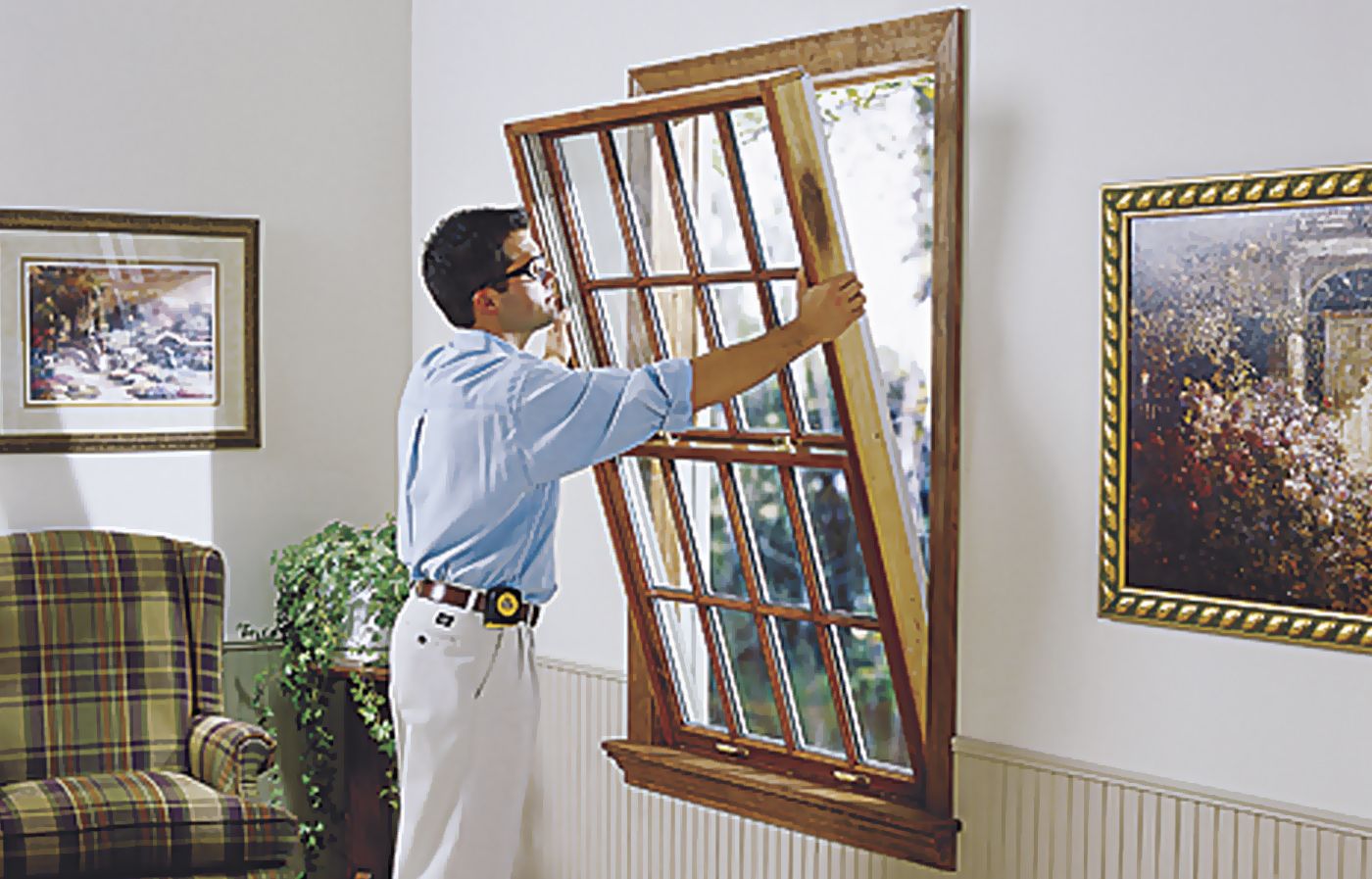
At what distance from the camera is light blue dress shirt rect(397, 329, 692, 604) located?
110 inches

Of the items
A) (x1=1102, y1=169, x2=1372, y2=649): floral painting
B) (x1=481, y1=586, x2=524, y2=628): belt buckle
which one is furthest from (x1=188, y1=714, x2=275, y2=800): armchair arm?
(x1=1102, y1=169, x2=1372, y2=649): floral painting

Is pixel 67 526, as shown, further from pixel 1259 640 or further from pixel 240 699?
pixel 1259 640

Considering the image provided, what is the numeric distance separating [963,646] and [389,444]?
208 cm

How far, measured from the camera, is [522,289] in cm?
304

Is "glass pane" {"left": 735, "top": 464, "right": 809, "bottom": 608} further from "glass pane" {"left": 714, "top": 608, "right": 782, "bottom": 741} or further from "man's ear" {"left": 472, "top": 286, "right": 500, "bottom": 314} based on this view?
"man's ear" {"left": 472, "top": 286, "right": 500, "bottom": 314}

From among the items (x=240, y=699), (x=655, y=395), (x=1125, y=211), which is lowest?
(x=240, y=699)

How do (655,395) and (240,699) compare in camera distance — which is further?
(240,699)

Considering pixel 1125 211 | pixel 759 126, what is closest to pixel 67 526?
pixel 759 126

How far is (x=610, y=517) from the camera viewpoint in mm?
3516

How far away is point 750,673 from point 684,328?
747 mm

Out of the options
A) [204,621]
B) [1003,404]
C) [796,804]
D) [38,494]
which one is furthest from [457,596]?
[38,494]

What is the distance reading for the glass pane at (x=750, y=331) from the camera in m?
3.15

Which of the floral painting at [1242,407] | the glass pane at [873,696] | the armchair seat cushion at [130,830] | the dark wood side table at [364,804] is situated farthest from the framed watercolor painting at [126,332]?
the floral painting at [1242,407]

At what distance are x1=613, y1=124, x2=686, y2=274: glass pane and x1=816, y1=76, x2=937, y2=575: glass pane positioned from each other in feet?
1.20
